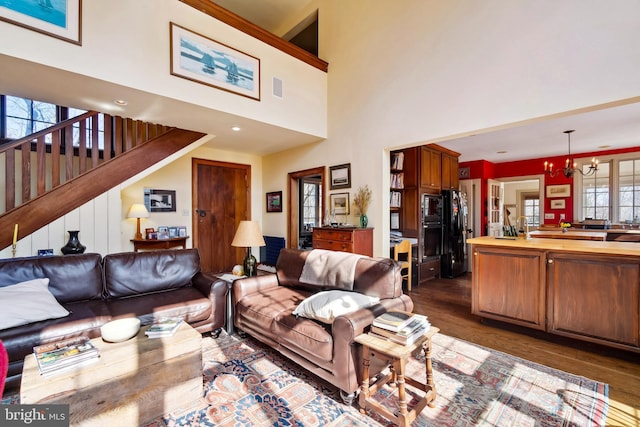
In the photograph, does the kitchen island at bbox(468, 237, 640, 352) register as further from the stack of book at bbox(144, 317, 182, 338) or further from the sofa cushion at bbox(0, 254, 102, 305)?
the sofa cushion at bbox(0, 254, 102, 305)

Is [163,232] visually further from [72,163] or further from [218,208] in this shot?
[72,163]

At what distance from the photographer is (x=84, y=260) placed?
9.01 feet

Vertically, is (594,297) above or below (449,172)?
below

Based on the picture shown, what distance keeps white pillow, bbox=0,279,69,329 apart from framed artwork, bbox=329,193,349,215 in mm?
3453

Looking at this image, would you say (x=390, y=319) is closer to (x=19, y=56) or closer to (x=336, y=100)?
(x=19, y=56)

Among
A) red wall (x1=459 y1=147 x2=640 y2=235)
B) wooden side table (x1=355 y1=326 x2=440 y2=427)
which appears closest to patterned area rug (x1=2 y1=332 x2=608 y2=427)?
wooden side table (x1=355 y1=326 x2=440 y2=427)

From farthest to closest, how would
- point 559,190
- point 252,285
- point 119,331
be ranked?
point 559,190
point 252,285
point 119,331

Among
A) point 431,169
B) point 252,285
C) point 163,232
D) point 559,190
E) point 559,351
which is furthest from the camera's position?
point 559,190

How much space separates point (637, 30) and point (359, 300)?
3112 mm

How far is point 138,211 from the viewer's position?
4.38 meters

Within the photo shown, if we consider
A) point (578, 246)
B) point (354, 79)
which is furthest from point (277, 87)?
point (578, 246)

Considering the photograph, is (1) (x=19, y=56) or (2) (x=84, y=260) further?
(2) (x=84, y=260)

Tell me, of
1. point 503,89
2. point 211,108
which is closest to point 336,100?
point 211,108

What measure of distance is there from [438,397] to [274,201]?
4642 millimetres
